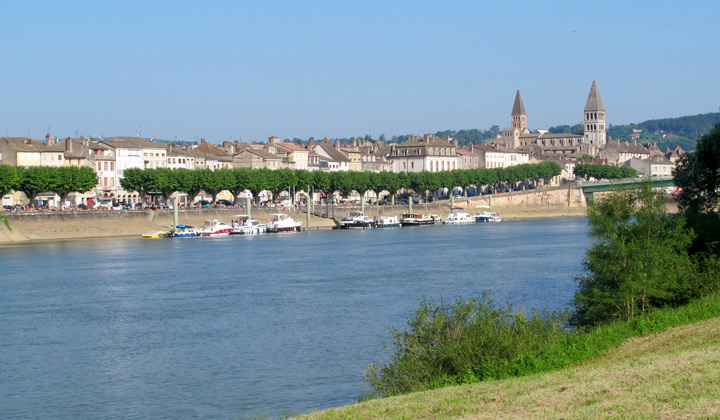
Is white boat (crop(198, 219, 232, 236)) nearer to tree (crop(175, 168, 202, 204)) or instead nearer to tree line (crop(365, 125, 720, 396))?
tree (crop(175, 168, 202, 204))

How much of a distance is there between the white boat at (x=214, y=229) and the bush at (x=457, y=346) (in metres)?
64.0

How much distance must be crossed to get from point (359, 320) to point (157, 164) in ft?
269

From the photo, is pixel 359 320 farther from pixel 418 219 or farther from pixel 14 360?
pixel 418 219

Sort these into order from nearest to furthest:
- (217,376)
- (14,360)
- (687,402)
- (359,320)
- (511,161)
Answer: (687,402) → (217,376) → (14,360) → (359,320) → (511,161)

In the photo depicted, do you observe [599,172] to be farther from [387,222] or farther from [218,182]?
[218,182]

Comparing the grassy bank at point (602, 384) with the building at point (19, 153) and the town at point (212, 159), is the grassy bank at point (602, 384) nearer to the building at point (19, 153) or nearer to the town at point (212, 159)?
the town at point (212, 159)

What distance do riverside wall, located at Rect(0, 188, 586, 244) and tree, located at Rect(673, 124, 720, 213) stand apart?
45.1 metres

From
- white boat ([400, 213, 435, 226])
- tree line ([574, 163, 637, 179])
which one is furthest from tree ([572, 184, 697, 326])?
tree line ([574, 163, 637, 179])

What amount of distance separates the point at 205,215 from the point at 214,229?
618cm

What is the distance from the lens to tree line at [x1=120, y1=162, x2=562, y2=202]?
90.8 m

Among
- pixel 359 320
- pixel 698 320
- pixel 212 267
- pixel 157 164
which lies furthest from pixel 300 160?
pixel 698 320

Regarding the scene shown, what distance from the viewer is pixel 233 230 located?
3346 inches

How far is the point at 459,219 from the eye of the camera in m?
109

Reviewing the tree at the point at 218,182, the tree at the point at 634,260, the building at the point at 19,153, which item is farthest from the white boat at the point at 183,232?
the tree at the point at 634,260
